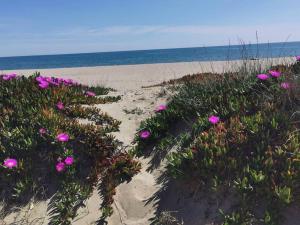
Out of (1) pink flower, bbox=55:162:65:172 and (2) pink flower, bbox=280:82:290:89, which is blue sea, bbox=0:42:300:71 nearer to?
(2) pink flower, bbox=280:82:290:89

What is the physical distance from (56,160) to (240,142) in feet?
8.35

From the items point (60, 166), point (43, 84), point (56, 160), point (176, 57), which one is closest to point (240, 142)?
point (60, 166)

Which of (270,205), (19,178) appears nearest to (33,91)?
(19,178)

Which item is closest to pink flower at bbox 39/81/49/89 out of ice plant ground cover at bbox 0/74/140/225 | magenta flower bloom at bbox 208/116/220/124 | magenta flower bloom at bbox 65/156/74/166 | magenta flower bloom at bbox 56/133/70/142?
ice plant ground cover at bbox 0/74/140/225

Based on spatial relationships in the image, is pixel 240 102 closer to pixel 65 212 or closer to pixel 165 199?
pixel 165 199

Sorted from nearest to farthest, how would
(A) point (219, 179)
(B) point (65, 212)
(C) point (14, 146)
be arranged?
(A) point (219, 179) → (B) point (65, 212) → (C) point (14, 146)

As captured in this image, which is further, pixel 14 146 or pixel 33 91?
pixel 33 91

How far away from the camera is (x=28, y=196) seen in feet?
16.7

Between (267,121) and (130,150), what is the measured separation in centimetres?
206

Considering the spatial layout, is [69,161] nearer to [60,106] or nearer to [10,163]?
[10,163]

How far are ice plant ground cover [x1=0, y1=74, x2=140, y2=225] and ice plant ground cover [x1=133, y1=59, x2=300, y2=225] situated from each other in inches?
23.9

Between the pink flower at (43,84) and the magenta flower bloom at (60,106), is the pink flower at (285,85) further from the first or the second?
the pink flower at (43,84)

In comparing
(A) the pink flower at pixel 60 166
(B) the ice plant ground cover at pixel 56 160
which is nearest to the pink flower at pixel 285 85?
(B) the ice plant ground cover at pixel 56 160

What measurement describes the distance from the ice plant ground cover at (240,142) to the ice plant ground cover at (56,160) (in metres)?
0.61
